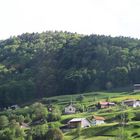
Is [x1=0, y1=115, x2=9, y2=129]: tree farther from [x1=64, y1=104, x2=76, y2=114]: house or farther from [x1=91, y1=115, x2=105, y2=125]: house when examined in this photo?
[x1=91, y1=115, x2=105, y2=125]: house

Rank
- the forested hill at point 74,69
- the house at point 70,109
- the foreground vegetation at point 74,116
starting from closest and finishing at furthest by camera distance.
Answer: the foreground vegetation at point 74,116 < the house at point 70,109 < the forested hill at point 74,69

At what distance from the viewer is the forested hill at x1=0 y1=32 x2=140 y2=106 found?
155 meters

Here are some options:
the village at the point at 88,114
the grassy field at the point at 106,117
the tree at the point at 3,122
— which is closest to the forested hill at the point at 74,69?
the village at the point at 88,114

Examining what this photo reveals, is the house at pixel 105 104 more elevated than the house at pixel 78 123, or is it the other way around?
the house at pixel 105 104

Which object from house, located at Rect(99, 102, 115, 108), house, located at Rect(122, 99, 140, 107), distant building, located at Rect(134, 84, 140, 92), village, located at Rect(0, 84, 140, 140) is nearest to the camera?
village, located at Rect(0, 84, 140, 140)

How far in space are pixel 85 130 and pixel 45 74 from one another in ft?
279

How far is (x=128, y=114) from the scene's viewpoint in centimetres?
10006

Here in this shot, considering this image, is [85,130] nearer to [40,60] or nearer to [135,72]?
[135,72]

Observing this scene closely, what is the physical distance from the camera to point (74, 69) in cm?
16962

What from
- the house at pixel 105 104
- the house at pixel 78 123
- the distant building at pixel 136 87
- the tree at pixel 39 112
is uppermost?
the distant building at pixel 136 87

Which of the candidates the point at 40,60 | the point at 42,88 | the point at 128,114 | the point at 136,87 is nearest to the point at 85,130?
the point at 128,114

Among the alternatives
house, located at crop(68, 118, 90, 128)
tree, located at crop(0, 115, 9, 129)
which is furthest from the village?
tree, located at crop(0, 115, 9, 129)

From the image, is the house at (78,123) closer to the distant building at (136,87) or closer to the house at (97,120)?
the house at (97,120)

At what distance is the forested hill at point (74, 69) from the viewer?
15538 cm
